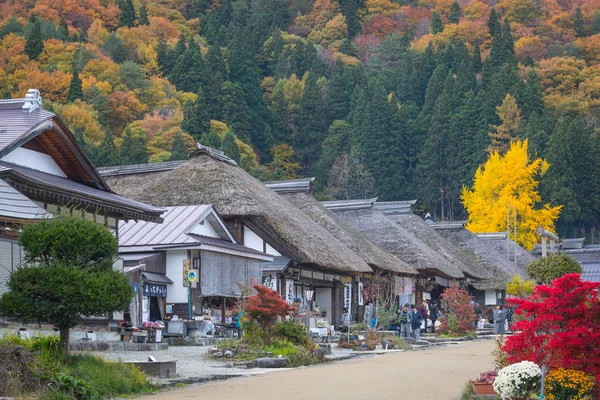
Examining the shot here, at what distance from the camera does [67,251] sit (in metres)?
13.4

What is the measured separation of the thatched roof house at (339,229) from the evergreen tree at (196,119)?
29443 millimetres

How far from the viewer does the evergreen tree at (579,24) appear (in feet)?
331

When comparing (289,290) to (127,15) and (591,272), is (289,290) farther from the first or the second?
(127,15)

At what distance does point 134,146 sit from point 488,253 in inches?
938

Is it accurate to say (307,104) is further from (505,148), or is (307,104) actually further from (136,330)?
(136,330)

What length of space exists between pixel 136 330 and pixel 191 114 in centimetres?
4890

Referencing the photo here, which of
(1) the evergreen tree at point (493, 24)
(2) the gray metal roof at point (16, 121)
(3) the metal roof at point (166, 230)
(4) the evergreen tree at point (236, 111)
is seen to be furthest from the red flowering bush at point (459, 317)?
(1) the evergreen tree at point (493, 24)

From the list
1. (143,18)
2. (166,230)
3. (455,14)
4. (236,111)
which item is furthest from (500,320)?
(455,14)

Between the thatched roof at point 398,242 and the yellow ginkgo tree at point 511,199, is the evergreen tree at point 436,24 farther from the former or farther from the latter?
the thatched roof at point 398,242

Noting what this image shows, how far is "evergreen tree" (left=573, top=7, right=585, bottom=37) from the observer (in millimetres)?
100938

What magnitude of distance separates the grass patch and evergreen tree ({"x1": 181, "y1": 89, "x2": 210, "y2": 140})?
2158 inches

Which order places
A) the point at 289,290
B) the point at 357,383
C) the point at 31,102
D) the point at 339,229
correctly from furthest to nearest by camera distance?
the point at 339,229
the point at 289,290
the point at 31,102
the point at 357,383

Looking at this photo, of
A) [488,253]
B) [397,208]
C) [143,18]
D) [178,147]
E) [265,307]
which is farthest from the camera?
[143,18]

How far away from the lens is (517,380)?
453 inches
